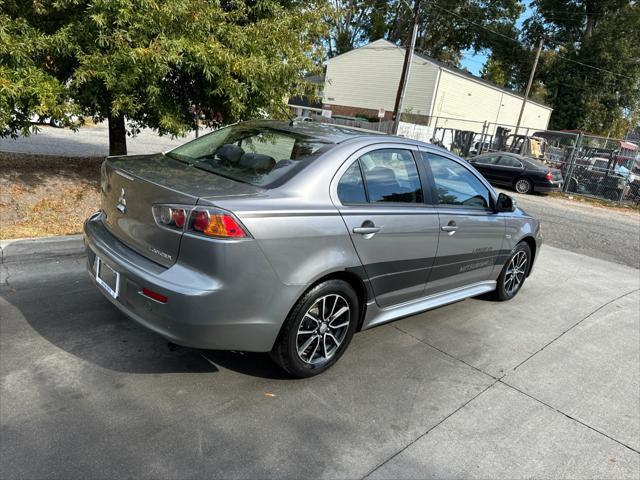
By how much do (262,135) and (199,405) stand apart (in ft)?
6.49

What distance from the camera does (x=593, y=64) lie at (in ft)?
138

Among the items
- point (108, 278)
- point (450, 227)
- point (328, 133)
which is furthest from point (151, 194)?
point (450, 227)

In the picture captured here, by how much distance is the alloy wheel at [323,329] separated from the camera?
3.16m

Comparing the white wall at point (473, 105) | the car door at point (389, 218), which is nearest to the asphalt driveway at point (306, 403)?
the car door at point (389, 218)

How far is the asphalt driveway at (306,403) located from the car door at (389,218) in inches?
25.4

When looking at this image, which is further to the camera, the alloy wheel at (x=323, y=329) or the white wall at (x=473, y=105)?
the white wall at (x=473, y=105)

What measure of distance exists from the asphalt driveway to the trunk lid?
2.89 ft

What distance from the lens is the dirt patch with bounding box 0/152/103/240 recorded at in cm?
538

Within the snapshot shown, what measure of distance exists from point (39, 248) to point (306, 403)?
333cm

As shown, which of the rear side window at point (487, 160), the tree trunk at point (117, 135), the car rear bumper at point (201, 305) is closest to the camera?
the car rear bumper at point (201, 305)

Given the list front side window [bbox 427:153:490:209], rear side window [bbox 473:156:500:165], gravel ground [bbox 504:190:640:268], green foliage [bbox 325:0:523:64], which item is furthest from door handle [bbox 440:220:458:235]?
green foliage [bbox 325:0:523:64]

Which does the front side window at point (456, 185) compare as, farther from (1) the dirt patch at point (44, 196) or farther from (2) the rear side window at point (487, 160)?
(2) the rear side window at point (487, 160)

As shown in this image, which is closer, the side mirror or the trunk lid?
the trunk lid

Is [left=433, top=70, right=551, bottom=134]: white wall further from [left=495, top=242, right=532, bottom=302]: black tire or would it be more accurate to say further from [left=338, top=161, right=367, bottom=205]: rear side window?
[left=338, top=161, right=367, bottom=205]: rear side window
